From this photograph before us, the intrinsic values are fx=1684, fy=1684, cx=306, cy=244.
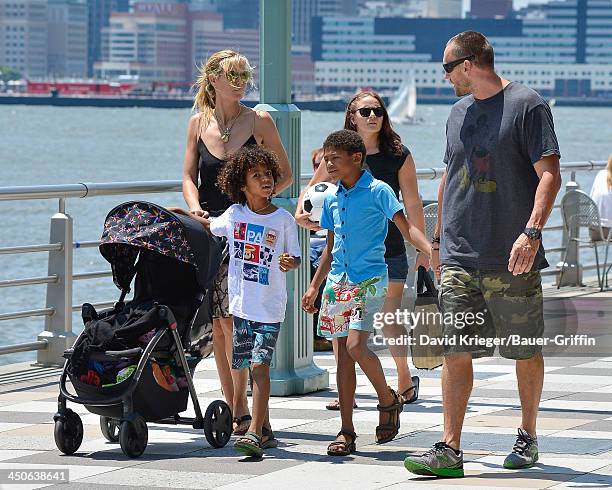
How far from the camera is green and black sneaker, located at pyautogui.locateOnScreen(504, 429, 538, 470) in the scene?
6.94 metres

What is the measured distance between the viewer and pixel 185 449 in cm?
754

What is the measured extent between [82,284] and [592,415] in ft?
66.0

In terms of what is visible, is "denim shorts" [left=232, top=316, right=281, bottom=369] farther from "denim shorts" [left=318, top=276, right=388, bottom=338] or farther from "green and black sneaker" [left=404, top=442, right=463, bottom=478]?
"green and black sneaker" [left=404, top=442, right=463, bottom=478]

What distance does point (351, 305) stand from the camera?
745 cm

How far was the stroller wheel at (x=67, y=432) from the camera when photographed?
24.0 feet

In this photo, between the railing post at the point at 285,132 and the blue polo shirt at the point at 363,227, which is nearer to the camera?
the blue polo shirt at the point at 363,227

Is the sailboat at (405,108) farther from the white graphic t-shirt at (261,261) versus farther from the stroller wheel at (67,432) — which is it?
the stroller wheel at (67,432)

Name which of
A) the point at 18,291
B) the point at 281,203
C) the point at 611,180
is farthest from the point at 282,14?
the point at 18,291

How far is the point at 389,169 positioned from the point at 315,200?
0.46 meters

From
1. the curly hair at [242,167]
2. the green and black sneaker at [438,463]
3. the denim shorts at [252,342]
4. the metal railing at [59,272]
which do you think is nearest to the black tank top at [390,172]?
the curly hair at [242,167]

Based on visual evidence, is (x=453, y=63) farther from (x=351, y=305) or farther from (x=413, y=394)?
(x=413, y=394)

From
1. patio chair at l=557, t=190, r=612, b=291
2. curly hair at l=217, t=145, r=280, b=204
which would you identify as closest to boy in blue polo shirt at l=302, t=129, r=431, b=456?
curly hair at l=217, t=145, r=280, b=204

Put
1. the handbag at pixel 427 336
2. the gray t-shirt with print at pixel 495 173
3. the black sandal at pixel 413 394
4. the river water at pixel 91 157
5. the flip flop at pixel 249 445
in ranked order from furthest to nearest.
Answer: the river water at pixel 91 157 → the black sandal at pixel 413 394 → the handbag at pixel 427 336 → the flip flop at pixel 249 445 → the gray t-shirt with print at pixel 495 173

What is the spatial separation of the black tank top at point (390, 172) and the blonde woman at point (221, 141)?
438 millimetres
